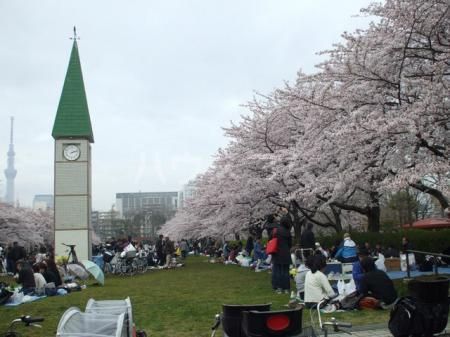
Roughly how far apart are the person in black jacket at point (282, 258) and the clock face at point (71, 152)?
85.6 ft

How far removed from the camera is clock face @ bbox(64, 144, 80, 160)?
36.2m

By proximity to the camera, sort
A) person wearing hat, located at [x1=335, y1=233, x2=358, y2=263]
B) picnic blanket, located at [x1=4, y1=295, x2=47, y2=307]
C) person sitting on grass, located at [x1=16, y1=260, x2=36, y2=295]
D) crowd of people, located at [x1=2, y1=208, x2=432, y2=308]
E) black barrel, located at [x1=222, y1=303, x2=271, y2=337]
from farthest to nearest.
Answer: person wearing hat, located at [x1=335, y1=233, x2=358, y2=263] → person sitting on grass, located at [x1=16, y1=260, x2=36, y2=295] → picnic blanket, located at [x1=4, y1=295, x2=47, y2=307] → crowd of people, located at [x1=2, y1=208, x2=432, y2=308] → black barrel, located at [x1=222, y1=303, x2=271, y2=337]

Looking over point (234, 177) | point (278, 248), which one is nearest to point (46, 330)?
point (278, 248)

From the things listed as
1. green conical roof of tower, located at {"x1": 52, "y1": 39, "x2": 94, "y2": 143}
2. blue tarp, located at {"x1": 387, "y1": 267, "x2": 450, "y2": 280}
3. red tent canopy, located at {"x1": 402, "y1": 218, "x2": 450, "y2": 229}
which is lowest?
blue tarp, located at {"x1": 387, "y1": 267, "x2": 450, "y2": 280}

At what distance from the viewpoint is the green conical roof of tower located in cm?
3644

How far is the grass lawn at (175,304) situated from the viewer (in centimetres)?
892

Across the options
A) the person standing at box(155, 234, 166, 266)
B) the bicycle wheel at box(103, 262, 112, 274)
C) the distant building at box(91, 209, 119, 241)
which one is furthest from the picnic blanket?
the distant building at box(91, 209, 119, 241)

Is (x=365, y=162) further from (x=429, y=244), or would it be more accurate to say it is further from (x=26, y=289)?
(x=429, y=244)

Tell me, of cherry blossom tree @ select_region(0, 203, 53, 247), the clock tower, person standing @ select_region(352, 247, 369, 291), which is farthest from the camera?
cherry blossom tree @ select_region(0, 203, 53, 247)

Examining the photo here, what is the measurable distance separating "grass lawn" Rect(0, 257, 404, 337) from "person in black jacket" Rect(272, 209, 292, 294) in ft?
1.40

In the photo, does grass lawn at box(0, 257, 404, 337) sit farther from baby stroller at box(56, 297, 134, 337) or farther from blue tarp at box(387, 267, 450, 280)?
baby stroller at box(56, 297, 134, 337)

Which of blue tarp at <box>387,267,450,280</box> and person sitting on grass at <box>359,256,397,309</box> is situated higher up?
person sitting on grass at <box>359,256,397,309</box>

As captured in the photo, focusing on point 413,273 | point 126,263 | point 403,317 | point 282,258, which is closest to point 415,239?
point 413,273

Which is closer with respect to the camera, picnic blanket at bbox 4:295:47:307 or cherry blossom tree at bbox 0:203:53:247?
picnic blanket at bbox 4:295:47:307
